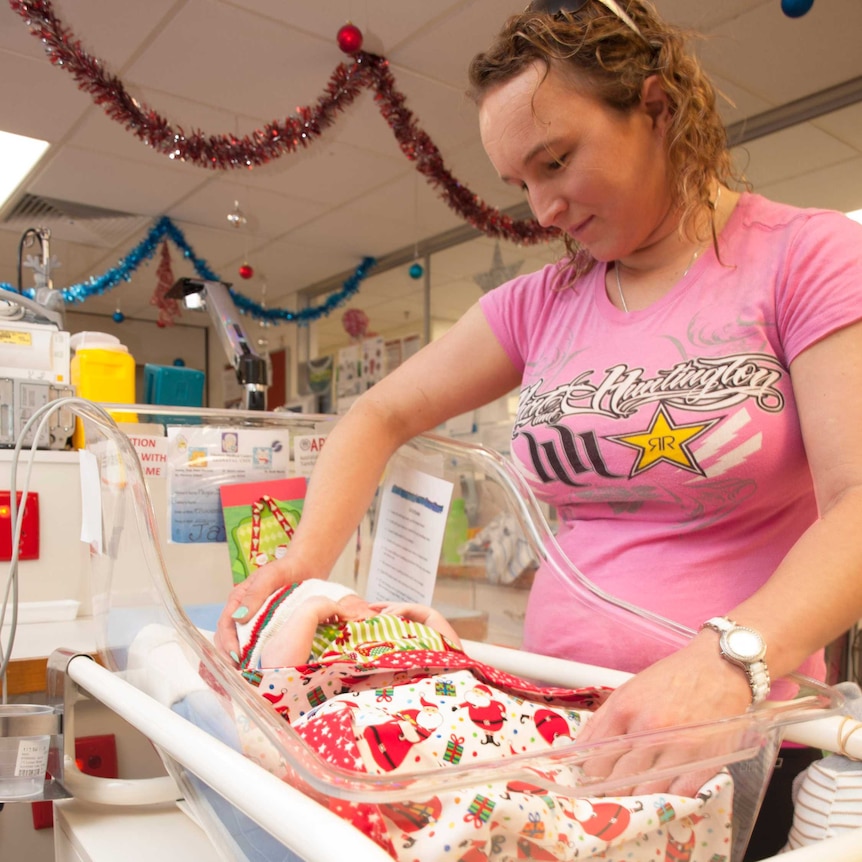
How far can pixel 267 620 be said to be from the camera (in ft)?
2.60

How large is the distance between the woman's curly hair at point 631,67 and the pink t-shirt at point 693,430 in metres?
0.07

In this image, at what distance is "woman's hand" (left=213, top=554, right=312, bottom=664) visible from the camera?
803 mm

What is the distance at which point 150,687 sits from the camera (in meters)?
0.66

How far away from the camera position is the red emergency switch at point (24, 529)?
1279 mm

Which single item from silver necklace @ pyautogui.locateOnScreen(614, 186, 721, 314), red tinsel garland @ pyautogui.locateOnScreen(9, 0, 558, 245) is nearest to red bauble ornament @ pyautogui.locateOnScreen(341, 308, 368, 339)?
red tinsel garland @ pyautogui.locateOnScreen(9, 0, 558, 245)

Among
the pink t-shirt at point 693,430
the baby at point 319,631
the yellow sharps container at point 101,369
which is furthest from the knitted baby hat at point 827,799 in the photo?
the yellow sharps container at point 101,369

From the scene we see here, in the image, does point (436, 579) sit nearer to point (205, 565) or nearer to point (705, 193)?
point (205, 565)

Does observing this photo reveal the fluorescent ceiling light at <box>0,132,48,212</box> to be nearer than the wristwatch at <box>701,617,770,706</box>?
No

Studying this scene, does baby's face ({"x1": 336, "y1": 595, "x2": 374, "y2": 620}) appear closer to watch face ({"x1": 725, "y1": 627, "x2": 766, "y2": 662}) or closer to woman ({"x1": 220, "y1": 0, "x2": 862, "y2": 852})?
woman ({"x1": 220, "y1": 0, "x2": 862, "y2": 852})

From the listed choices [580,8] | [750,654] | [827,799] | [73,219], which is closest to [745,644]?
[750,654]

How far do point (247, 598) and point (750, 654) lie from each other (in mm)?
490

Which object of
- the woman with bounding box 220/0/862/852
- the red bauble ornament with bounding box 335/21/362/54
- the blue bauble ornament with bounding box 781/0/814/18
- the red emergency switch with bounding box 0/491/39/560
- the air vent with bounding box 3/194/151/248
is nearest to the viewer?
the woman with bounding box 220/0/862/852

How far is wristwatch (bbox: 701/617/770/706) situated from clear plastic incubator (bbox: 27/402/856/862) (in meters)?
0.01

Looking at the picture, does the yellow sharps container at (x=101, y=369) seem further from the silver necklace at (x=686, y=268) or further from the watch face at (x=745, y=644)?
the watch face at (x=745, y=644)
